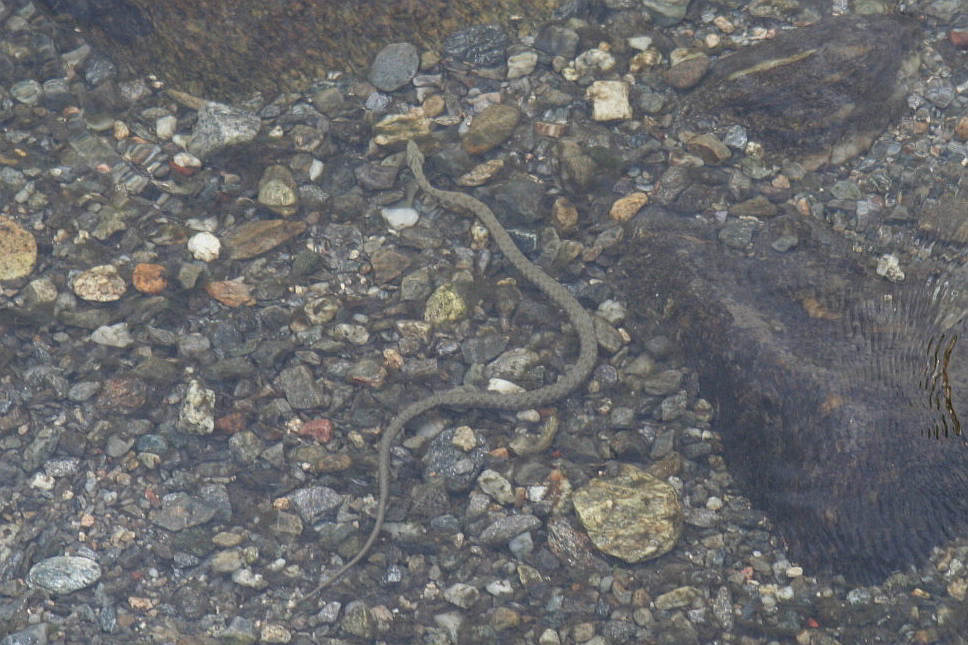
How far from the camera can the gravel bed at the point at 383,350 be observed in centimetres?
473

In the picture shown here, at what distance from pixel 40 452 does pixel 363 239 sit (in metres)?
2.90

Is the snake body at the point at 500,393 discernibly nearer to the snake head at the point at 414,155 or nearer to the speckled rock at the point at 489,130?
the snake head at the point at 414,155

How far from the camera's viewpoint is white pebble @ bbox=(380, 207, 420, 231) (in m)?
6.56

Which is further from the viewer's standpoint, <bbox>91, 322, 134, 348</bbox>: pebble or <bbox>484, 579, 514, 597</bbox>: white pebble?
<bbox>91, 322, 134, 348</bbox>: pebble

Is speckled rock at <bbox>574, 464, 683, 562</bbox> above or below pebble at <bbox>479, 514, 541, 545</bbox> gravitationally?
above

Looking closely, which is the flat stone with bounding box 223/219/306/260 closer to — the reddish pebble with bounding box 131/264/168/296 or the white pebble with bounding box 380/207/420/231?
the reddish pebble with bounding box 131/264/168/296

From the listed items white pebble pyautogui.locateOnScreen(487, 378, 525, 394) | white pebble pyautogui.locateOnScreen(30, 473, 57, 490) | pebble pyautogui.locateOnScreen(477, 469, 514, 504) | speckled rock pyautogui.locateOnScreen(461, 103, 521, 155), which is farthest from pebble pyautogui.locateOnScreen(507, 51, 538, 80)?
white pebble pyautogui.locateOnScreen(30, 473, 57, 490)

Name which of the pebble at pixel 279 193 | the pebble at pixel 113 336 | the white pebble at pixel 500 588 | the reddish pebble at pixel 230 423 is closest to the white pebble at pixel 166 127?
the pebble at pixel 279 193

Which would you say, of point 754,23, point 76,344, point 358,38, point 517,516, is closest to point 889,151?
point 754,23

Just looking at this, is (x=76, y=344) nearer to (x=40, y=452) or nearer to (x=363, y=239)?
(x=40, y=452)

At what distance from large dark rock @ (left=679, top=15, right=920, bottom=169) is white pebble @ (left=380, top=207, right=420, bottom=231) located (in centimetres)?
256

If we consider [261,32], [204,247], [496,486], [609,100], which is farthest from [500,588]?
[261,32]

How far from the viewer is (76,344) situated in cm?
588

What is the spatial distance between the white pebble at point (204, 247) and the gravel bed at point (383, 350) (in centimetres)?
3
